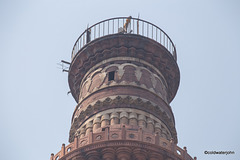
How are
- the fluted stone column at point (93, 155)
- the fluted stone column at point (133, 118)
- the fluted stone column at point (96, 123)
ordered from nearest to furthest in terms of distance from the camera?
the fluted stone column at point (93, 155)
the fluted stone column at point (133, 118)
the fluted stone column at point (96, 123)

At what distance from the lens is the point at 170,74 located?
3572 cm

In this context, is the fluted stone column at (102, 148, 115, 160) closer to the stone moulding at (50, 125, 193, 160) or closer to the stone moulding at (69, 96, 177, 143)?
the stone moulding at (50, 125, 193, 160)

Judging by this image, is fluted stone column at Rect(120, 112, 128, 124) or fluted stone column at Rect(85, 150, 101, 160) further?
fluted stone column at Rect(120, 112, 128, 124)

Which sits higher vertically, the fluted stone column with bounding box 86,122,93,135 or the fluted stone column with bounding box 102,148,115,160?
the fluted stone column with bounding box 86,122,93,135

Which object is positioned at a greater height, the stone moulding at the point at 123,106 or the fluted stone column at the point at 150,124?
the stone moulding at the point at 123,106

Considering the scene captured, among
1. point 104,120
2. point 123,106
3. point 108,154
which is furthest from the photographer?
point 123,106

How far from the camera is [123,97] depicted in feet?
106

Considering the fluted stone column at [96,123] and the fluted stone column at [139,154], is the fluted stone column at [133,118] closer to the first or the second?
the fluted stone column at [96,123]

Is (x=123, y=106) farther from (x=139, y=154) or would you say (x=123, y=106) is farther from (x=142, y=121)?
(x=139, y=154)

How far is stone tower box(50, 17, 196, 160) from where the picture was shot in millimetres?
29422

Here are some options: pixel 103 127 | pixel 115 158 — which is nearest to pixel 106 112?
pixel 103 127

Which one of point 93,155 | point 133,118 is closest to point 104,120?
point 133,118

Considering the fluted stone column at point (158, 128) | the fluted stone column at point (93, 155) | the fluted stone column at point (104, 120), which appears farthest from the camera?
the fluted stone column at point (158, 128)

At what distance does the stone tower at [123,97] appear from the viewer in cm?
2942
